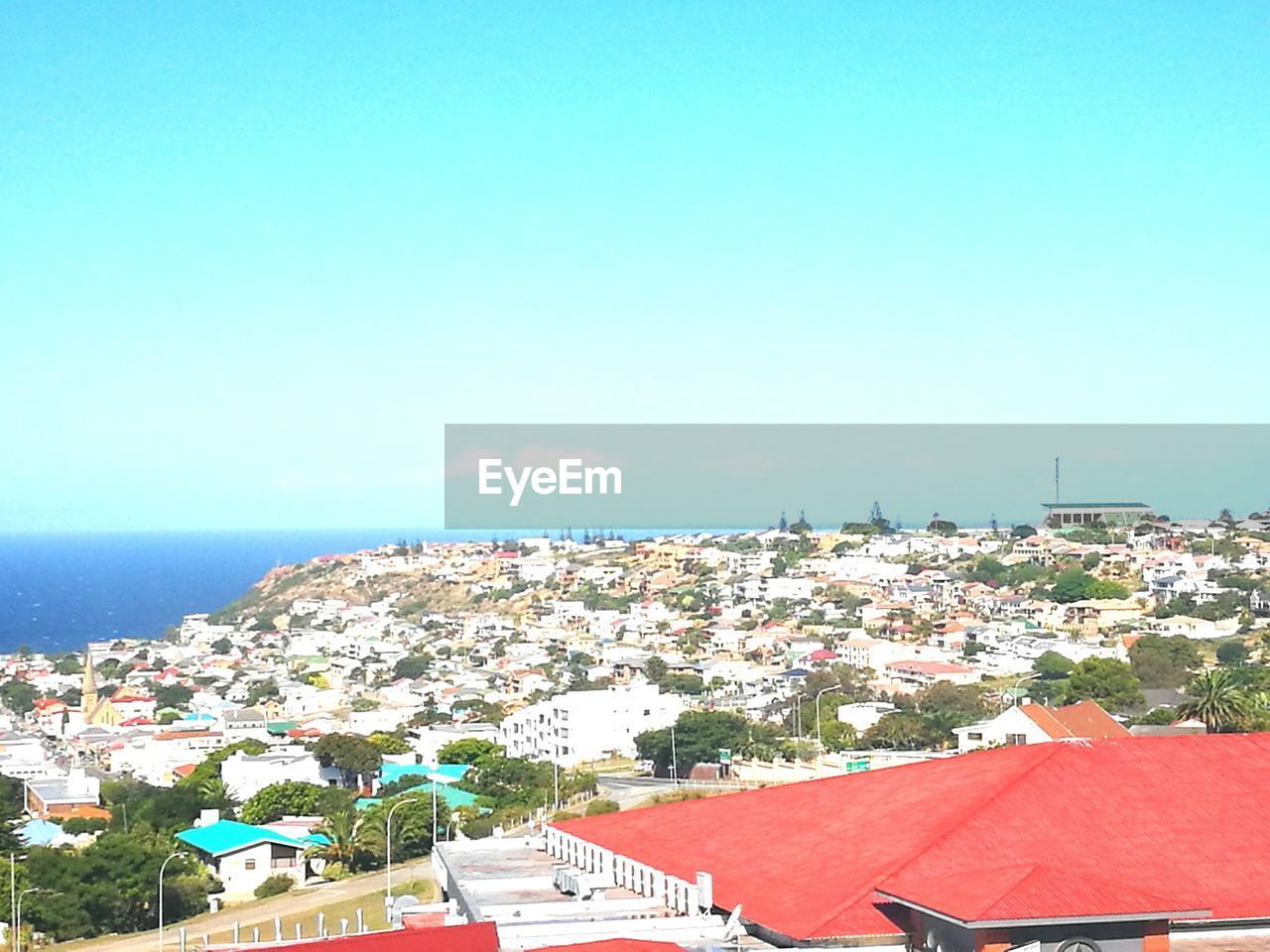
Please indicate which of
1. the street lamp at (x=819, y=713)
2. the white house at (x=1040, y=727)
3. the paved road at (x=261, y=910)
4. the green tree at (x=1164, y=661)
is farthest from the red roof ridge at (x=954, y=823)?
the green tree at (x=1164, y=661)

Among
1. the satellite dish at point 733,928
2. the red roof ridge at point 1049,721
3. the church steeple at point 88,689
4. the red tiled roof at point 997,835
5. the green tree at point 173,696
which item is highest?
the red tiled roof at point 997,835

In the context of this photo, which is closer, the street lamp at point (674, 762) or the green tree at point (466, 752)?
the street lamp at point (674, 762)

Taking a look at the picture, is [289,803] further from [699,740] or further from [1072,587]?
[1072,587]

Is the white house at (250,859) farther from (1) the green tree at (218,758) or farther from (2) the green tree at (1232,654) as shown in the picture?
(2) the green tree at (1232,654)

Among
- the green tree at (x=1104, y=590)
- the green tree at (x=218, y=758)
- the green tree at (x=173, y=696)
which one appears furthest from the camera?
the green tree at (x=1104, y=590)

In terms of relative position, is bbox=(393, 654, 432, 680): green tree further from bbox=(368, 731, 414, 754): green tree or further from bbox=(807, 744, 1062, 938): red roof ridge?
bbox=(807, 744, 1062, 938): red roof ridge

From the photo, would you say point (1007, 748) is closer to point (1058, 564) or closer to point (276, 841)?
point (276, 841)
